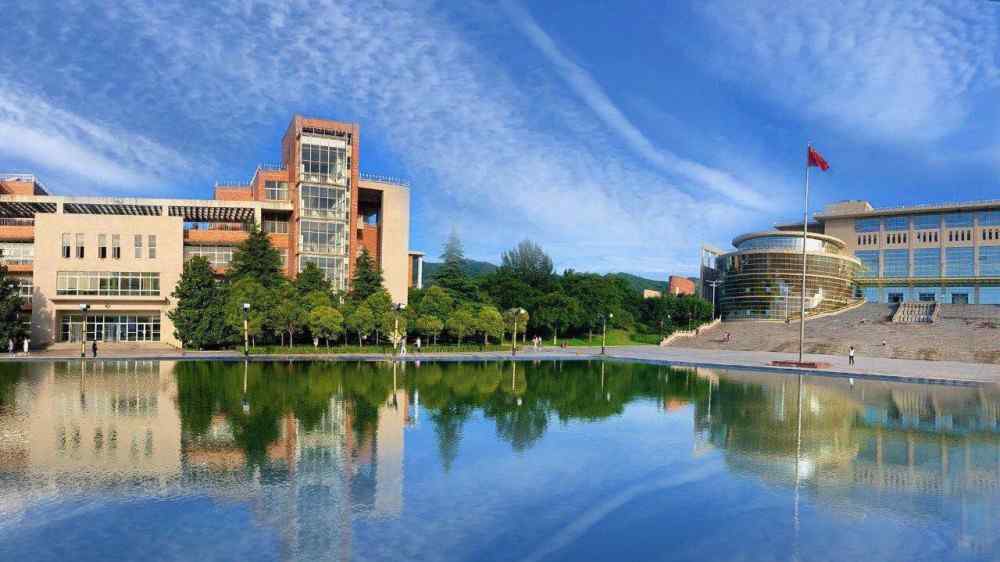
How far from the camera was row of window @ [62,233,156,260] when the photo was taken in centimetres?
4688

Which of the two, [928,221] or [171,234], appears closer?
[171,234]

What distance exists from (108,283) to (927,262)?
3625 inches

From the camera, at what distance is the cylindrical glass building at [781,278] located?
72.0 meters

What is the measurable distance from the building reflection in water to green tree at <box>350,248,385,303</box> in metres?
Result: 30.0

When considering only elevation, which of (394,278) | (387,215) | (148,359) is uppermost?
(387,215)

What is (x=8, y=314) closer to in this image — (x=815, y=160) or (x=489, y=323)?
(x=489, y=323)

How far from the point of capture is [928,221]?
81938mm

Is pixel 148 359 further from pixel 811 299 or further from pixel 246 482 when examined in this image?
pixel 811 299

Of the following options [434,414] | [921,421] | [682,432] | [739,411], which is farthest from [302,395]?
[921,421]

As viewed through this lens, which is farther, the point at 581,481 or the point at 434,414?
the point at 434,414

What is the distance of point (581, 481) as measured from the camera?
11.4 meters

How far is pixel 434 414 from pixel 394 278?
39.6m

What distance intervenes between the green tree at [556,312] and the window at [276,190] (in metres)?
25.9

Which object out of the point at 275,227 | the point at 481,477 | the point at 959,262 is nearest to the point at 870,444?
the point at 481,477
